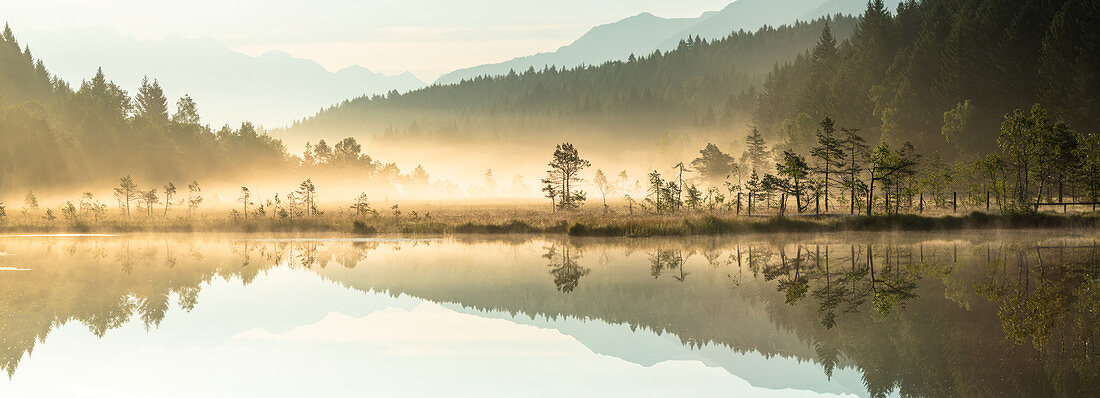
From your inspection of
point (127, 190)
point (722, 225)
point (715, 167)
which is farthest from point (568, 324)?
point (715, 167)

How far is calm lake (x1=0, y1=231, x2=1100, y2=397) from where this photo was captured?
14.5m

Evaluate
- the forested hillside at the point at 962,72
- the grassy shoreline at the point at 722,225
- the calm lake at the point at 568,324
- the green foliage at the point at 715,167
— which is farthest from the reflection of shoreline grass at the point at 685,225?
the green foliage at the point at 715,167

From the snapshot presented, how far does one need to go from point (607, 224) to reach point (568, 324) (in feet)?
94.8

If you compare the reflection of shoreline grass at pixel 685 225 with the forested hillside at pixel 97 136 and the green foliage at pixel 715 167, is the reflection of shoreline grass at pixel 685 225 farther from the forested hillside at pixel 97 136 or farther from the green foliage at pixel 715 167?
the forested hillside at pixel 97 136

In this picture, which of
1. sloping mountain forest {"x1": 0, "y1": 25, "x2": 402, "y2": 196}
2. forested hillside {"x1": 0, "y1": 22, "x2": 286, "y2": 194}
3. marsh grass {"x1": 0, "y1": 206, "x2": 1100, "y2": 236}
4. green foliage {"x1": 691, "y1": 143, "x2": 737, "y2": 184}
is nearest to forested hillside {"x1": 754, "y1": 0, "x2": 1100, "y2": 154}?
green foliage {"x1": 691, "y1": 143, "x2": 737, "y2": 184}

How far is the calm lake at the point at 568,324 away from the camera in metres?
14.5

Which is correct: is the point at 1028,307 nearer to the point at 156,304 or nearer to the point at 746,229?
the point at 156,304

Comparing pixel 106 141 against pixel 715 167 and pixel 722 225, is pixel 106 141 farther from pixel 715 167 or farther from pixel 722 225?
pixel 722 225

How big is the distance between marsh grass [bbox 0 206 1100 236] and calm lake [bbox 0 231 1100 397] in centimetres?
1164

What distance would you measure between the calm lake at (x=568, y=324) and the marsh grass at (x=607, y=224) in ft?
38.2

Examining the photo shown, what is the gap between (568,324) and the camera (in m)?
20.9

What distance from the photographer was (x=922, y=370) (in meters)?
14.4

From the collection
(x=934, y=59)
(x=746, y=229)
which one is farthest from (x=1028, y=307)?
(x=934, y=59)

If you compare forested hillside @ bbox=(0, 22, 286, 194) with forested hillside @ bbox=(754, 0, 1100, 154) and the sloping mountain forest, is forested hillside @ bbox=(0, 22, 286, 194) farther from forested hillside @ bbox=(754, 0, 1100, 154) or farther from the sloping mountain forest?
forested hillside @ bbox=(754, 0, 1100, 154)
